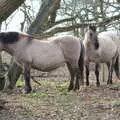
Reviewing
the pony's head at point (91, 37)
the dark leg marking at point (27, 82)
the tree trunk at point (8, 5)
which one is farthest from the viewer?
the pony's head at point (91, 37)

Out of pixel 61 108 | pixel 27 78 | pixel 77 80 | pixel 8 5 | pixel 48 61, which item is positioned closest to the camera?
pixel 8 5

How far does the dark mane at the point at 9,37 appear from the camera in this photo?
985cm

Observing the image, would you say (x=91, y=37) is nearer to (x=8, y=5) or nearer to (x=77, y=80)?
(x=77, y=80)

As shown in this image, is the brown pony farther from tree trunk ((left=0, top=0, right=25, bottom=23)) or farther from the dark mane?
tree trunk ((left=0, top=0, right=25, bottom=23))

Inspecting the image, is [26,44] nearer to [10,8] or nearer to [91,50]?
[91,50]

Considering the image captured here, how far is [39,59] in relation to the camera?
10.1 meters

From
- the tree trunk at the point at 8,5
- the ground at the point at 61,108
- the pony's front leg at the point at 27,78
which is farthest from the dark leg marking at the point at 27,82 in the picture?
the tree trunk at the point at 8,5

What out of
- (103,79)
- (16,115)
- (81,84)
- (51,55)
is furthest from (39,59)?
(103,79)

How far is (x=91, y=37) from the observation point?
11445 mm

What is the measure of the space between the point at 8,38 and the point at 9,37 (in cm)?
3

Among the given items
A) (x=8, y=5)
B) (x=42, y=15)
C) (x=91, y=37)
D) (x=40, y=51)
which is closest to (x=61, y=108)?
(x=8, y=5)

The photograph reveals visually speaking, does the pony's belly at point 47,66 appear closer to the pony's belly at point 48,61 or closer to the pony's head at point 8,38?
the pony's belly at point 48,61

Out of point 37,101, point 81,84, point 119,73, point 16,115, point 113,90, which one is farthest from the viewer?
point 119,73

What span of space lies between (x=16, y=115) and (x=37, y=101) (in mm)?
1555
